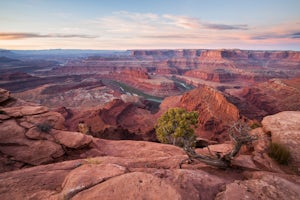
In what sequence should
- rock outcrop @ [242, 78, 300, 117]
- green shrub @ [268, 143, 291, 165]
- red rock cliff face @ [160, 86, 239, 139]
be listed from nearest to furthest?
green shrub @ [268, 143, 291, 165]
red rock cliff face @ [160, 86, 239, 139]
rock outcrop @ [242, 78, 300, 117]

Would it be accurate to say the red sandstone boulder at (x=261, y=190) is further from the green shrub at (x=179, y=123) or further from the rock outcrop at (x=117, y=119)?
the rock outcrop at (x=117, y=119)

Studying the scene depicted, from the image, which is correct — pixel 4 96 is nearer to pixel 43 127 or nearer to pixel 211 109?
pixel 43 127

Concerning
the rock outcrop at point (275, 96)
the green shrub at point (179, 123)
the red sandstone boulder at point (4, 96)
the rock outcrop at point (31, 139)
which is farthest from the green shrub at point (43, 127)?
the rock outcrop at point (275, 96)

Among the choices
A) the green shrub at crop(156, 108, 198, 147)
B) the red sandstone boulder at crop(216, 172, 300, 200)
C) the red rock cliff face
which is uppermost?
the red sandstone boulder at crop(216, 172, 300, 200)

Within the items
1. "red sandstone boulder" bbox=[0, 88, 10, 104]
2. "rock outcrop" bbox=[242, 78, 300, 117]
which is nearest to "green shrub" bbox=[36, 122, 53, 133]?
"red sandstone boulder" bbox=[0, 88, 10, 104]

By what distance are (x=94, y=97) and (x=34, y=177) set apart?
233ft

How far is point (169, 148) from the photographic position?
1374cm

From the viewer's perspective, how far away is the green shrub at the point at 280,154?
8.55 metres

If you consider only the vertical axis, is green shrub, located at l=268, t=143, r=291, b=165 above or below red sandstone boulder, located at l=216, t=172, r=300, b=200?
below

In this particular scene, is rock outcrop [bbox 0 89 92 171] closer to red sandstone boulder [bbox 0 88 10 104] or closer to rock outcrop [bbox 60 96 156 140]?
red sandstone boulder [bbox 0 88 10 104]

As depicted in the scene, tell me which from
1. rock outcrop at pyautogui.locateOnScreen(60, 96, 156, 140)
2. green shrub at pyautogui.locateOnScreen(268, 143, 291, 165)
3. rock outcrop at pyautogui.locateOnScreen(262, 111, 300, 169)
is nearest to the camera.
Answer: green shrub at pyautogui.locateOnScreen(268, 143, 291, 165)

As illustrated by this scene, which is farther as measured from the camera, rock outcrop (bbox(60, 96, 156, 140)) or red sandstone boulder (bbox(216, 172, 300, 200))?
rock outcrop (bbox(60, 96, 156, 140))

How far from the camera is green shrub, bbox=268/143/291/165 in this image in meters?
8.55

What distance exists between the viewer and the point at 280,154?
28.8 feet
